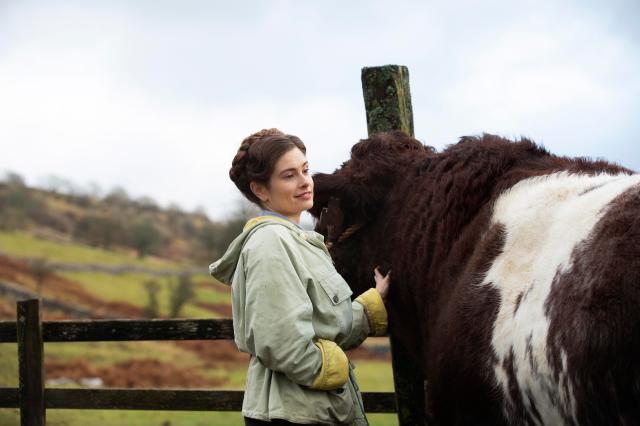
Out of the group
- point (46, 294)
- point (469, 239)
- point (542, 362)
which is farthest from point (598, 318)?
point (46, 294)

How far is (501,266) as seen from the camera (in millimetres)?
2801

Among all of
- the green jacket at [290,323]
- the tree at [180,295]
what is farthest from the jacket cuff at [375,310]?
the tree at [180,295]

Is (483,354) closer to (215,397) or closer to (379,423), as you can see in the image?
(215,397)

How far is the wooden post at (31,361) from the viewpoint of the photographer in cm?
578

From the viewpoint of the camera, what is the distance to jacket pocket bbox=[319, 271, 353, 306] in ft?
10.2

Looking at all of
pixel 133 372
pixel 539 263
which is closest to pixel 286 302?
pixel 539 263

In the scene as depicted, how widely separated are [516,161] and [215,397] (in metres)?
3.27

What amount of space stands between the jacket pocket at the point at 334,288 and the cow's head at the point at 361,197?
0.70 meters

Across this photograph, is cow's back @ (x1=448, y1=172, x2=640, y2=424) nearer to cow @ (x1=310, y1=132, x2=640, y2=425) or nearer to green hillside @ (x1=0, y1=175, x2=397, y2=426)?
cow @ (x1=310, y1=132, x2=640, y2=425)

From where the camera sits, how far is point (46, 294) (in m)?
41.8

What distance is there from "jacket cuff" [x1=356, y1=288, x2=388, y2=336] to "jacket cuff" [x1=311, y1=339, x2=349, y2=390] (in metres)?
0.56

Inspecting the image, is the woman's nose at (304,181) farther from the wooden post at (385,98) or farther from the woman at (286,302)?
the wooden post at (385,98)

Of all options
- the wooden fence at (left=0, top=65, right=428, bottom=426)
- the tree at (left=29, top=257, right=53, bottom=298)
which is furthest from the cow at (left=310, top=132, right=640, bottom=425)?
the tree at (left=29, top=257, right=53, bottom=298)

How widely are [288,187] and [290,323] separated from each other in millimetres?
658
